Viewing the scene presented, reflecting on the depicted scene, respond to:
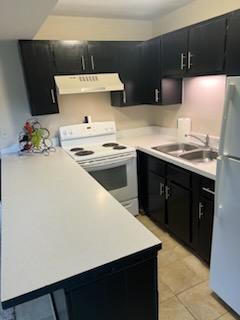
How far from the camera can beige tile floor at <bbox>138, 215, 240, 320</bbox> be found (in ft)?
5.69

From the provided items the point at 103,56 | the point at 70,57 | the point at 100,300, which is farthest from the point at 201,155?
the point at 100,300

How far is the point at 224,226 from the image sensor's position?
1627 millimetres

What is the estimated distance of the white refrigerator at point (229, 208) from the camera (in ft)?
4.77

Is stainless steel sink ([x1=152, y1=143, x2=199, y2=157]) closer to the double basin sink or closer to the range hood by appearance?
the double basin sink

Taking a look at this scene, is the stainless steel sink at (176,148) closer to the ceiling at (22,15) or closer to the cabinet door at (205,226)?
the cabinet door at (205,226)

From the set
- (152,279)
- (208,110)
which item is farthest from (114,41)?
(152,279)

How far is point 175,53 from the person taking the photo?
2.48 metres

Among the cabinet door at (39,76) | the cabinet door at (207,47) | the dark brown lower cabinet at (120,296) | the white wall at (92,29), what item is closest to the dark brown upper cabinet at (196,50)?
the cabinet door at (207,47)

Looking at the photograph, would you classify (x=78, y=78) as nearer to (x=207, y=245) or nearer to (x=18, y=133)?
(x=18, y=133)

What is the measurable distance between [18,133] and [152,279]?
238 centimetres

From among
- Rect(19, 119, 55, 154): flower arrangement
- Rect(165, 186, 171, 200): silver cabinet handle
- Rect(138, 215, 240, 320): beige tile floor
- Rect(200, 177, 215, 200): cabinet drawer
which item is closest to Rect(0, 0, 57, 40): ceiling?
Rect(19, 119, 55, 154): flower arrangement

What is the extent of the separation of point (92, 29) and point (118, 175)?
1824 millimetres

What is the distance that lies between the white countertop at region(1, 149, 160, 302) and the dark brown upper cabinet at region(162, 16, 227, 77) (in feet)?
4.68

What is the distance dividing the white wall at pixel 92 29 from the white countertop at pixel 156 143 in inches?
50.2
